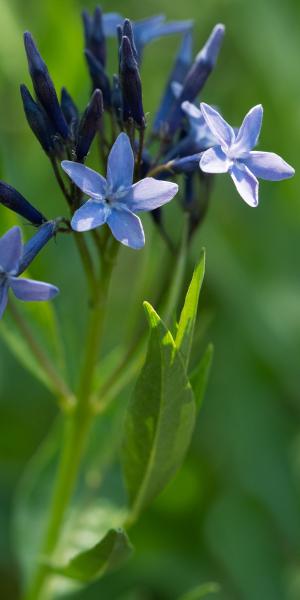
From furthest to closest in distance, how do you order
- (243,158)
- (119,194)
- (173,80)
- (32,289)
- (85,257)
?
(173,80) → (85,257) → (243,158) → (119,194) → (32,289)

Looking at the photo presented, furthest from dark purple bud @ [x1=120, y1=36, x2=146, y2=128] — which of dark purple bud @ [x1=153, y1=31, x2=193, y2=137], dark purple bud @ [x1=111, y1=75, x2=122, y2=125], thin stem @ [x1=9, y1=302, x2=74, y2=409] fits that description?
thin stem @ [x1=9, y1=302, x2=74, y2=409]

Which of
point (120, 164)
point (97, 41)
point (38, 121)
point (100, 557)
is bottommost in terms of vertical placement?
point (100, 557)

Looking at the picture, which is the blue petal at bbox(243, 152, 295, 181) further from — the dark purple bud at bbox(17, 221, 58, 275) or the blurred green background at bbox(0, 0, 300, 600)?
the blurred green background at bbox(0, 0, 300, 600)

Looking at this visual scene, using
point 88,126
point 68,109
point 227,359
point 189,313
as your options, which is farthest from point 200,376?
point 227,359

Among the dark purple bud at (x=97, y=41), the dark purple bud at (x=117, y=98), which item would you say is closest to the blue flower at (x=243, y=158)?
the dark purple bud at (x=117, y=98)

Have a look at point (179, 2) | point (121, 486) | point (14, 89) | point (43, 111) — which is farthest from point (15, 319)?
point (179, 2)

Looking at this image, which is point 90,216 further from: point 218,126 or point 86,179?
point 218,126
